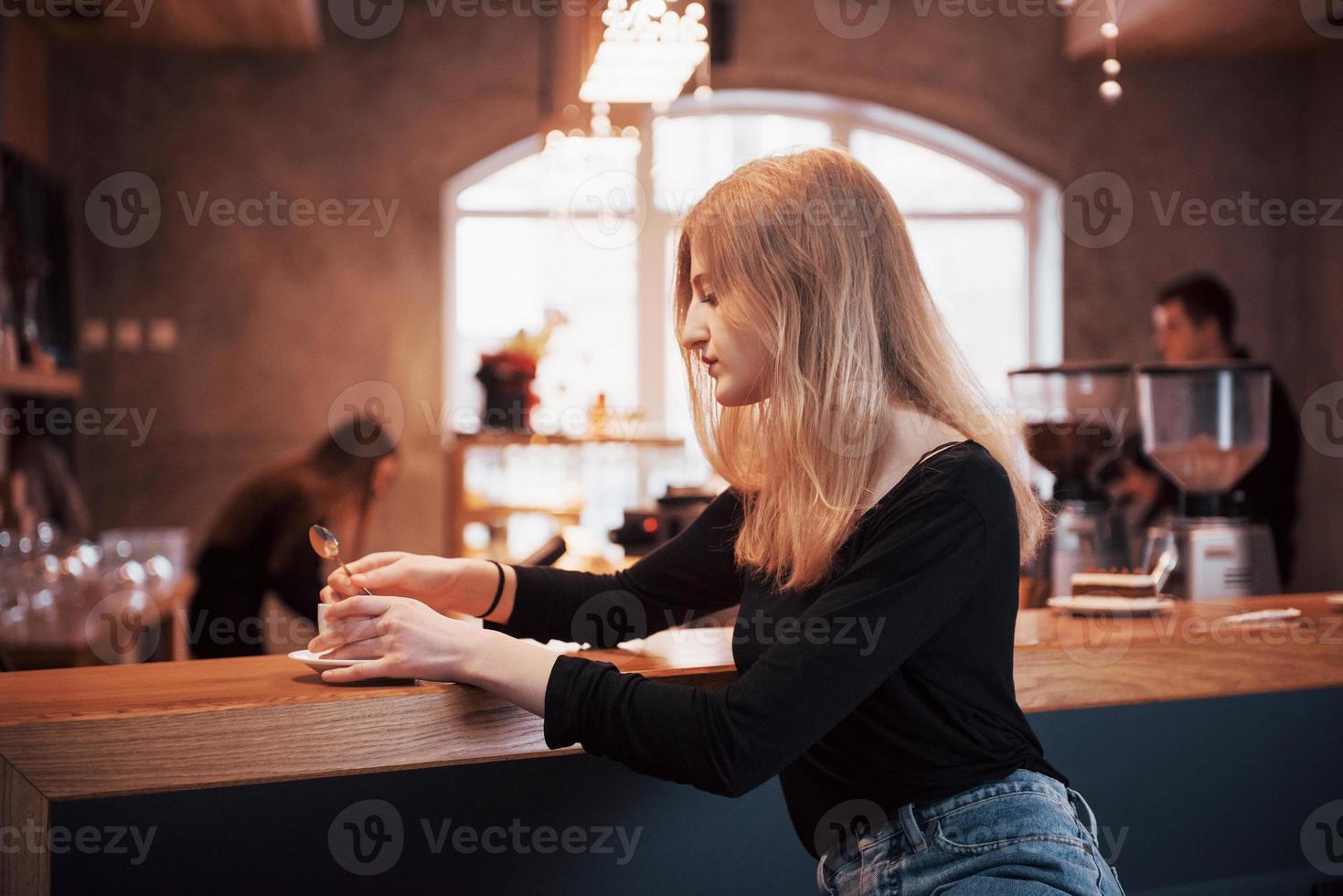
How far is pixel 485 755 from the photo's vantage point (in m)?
1.31

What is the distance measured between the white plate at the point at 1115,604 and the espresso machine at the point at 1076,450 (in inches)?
11.9

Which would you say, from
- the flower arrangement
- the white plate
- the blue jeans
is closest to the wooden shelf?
the flower arrangement

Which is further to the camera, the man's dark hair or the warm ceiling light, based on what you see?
the man's dark hair

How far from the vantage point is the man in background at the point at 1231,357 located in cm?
370

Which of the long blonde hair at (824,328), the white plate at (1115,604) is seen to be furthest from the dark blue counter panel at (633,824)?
the long blonde hair at (824,328)

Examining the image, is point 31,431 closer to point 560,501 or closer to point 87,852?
point 560,501

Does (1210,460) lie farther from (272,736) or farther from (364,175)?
(364,175)

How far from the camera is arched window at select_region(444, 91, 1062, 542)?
6.59m

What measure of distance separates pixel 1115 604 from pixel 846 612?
93 cm

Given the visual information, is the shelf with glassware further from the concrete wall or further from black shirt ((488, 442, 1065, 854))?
black shirt ((488, 442, 1065, 854))

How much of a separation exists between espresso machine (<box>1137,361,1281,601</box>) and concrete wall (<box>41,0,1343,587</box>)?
4.35m

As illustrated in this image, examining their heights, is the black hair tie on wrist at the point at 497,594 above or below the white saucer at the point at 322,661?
above

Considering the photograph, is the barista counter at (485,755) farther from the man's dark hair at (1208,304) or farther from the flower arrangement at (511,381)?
the flower arrangement at (511,381)

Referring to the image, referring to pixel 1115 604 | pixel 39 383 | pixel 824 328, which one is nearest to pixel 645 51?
pixel 1115 604
